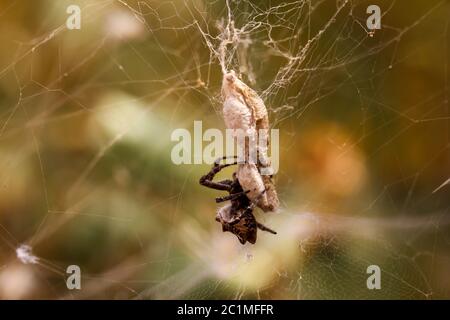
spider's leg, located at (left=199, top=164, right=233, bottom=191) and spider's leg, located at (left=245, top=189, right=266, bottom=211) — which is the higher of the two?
spider's leg, located at (left=199, top=164, right=233, bottom=191)

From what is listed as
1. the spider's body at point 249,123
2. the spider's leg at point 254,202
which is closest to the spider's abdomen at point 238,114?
the spider's body at point 249,123

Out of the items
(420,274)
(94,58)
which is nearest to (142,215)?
(94,58)

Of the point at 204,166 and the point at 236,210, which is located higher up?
the point at 204,166

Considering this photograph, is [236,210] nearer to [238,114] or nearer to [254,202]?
[254,202]

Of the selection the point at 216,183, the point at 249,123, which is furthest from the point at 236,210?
the point at 249,123

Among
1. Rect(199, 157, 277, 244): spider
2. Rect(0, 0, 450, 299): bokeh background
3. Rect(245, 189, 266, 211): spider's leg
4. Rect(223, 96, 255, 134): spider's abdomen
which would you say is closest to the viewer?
Rect(223, 96, 255, 134): spider's abdomen

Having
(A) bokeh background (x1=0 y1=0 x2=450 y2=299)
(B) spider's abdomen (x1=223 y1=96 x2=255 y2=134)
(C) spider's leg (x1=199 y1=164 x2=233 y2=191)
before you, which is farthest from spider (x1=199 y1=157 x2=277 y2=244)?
(A) bokeh background (x1=0 y1=0 x2=450 y2=299)

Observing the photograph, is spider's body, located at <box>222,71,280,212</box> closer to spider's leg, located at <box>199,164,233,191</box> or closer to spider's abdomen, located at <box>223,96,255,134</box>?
spider's abdomen, located at <box>223,96,255,134</box>
